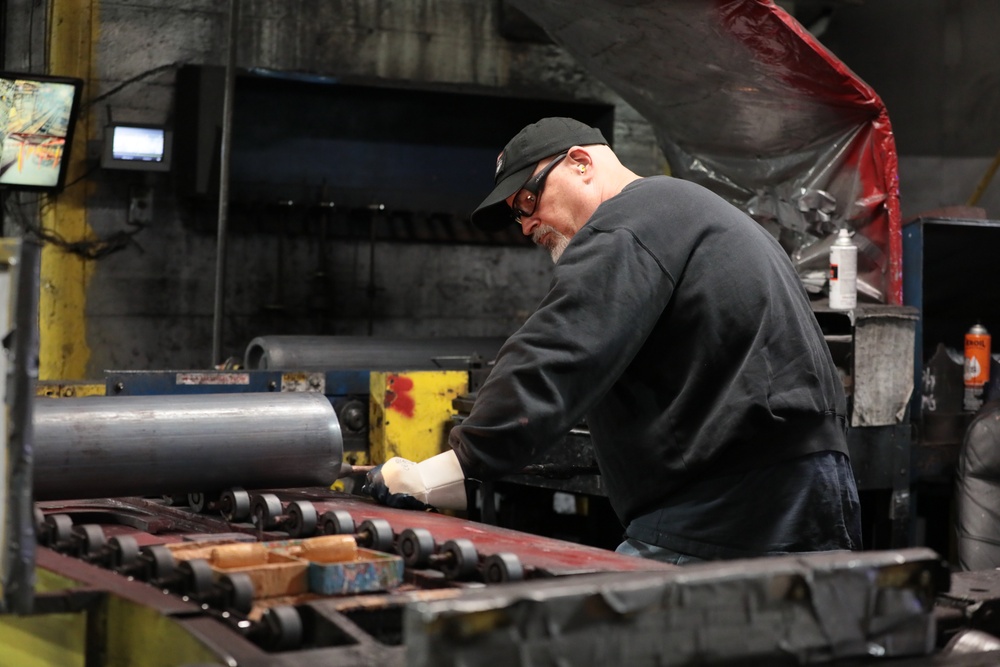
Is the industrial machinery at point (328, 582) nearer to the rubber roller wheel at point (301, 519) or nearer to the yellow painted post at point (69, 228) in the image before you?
the rubber roller wheel at point (301, 519)

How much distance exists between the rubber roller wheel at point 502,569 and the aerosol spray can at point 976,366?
9.70 feet

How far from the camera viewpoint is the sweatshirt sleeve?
5.72 feet

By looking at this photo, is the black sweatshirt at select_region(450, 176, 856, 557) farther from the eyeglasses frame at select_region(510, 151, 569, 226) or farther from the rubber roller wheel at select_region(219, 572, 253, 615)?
the rubber roller wheel at select_region(219, 572, 253, 615)

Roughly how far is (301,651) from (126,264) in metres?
4.90

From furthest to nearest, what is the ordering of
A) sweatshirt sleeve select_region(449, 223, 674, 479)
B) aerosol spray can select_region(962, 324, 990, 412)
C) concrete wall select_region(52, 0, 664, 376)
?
1. concrete wall select_region(52, 0, 664, 376)
2. aerosol spray can select_region(962, 324, 990, 412)
3. sweatshirt sleeve select_region(449, 223, 674, 479)

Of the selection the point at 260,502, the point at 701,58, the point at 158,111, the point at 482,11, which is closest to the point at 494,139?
the point at 482,11

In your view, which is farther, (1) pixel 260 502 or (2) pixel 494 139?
(2) pixel 494 139

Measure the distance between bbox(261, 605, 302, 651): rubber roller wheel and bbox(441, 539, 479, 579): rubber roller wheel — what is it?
28cm

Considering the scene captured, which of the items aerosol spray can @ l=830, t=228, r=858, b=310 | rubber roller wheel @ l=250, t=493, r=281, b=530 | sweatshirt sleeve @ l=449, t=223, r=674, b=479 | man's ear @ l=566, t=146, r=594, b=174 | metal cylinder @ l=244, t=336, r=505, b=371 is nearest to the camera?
sweatshirt sleeve @ l=449, t=223, r=674, b=479

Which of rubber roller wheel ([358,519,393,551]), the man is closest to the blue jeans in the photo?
the man

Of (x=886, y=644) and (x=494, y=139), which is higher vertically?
(x=494, y=139)

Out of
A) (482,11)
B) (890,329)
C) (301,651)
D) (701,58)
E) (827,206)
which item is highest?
(482,11)

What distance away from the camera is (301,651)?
1224 millimetres

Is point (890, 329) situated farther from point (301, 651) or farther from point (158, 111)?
point (158, 111)
